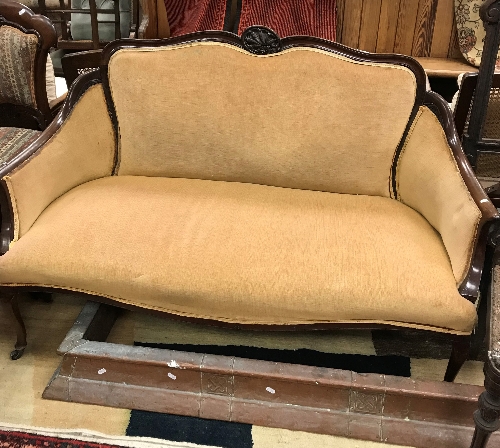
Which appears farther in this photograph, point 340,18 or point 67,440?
point 340,18

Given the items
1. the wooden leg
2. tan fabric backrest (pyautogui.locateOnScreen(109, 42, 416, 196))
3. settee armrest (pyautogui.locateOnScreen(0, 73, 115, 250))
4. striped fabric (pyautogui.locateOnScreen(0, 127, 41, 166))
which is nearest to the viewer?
the wooden leg

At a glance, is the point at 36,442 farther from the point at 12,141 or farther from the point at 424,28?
the point at 424,28

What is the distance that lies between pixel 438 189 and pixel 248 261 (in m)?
0.59

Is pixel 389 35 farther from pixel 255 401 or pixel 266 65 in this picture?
pixel 255 401

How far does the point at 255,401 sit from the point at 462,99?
1.45 metres

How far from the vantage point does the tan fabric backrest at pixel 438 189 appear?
1.24 meters

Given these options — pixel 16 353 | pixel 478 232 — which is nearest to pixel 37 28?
pixel 16 353

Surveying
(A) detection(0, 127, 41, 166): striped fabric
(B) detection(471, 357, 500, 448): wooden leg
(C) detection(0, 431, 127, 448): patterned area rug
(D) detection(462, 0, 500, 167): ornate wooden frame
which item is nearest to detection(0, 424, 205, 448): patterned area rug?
(C) detection(0, 431, 127, 448): patterned area rug

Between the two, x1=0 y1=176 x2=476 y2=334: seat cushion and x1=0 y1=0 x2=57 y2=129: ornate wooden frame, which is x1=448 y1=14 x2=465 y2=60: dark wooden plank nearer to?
x1=0 y1=176 x2=476 y2=334: seat cushion

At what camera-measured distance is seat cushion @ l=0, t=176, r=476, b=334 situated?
3.98 ft

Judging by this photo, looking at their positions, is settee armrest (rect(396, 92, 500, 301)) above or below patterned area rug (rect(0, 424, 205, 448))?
above

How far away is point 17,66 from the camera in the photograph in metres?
2.07

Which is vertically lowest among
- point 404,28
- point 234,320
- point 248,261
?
point 234,320

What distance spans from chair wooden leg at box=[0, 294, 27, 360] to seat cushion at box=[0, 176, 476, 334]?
0.22ft
